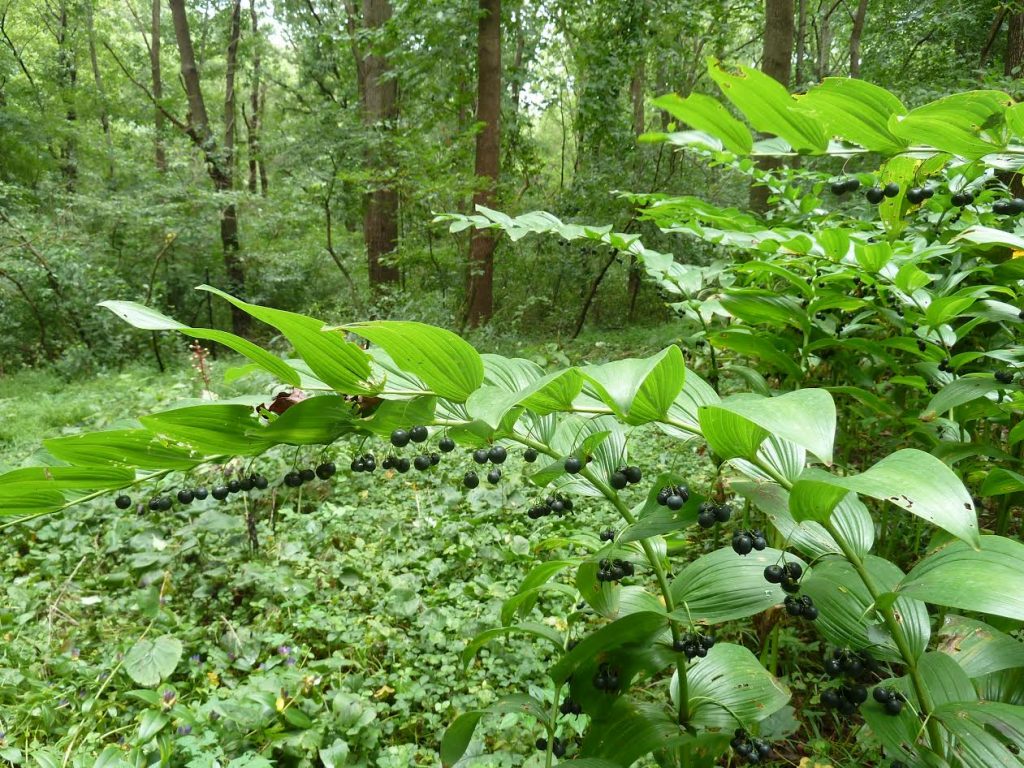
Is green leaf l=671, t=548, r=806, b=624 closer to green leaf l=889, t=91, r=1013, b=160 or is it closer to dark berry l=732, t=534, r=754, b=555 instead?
dark berry l=732, t=534, r=754, b=555

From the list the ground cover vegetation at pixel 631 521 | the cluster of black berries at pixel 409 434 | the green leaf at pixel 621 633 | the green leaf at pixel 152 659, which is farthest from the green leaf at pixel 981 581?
Result: the green leaf at pixel 152 659

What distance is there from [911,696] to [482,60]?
369 inches

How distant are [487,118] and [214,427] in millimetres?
8839

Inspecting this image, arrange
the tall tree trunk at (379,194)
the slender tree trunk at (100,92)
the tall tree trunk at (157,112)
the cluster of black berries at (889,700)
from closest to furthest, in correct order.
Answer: the cluster of black berries at (889,700), the tall tree trunk at (379,194), the tall tree trunk at (157,112), the slender tree trunk at (100,92)

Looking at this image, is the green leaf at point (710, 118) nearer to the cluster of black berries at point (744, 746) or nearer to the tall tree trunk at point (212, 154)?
the cluster of black berries at point (744, 746)

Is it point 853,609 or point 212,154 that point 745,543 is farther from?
point 212,154

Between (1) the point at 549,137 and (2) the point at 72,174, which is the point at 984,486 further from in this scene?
(1) the point at 549,137

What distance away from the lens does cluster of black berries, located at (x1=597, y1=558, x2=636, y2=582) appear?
108 cm

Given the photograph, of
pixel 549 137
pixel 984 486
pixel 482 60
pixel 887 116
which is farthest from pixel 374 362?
pixel 549 137

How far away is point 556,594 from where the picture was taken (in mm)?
2906

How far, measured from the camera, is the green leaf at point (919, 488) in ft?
1.78

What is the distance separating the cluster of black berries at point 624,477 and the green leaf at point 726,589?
0.89 feet

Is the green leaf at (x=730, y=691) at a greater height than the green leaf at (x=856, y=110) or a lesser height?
lesser

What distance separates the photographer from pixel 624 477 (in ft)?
3.26
